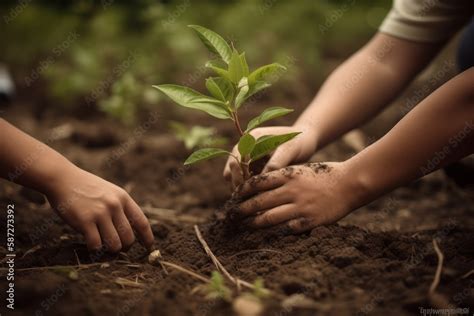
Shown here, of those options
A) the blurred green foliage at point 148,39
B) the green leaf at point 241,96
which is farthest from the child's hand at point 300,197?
the blurred green foliage at point 148,39

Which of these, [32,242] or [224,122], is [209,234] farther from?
[224,122]

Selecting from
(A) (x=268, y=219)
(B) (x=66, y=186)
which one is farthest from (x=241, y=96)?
(B) (x=66, y=186)

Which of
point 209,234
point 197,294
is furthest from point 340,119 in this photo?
point 197,294

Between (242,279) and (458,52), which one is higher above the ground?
(458,52)

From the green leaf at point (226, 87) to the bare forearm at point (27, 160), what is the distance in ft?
1.99

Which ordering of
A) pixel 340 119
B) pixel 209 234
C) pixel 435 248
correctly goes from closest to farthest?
pixel 435 248, pixel 209 234, pixel 340 119

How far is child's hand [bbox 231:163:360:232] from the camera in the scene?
188 centimetres

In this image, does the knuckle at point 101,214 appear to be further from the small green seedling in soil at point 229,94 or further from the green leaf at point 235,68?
the green leaf at point 235,68

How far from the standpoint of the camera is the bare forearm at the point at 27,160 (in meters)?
1.79

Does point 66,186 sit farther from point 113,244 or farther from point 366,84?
point 366,84

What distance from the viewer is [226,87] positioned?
187 centimetres

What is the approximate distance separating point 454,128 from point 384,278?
572 millimetres

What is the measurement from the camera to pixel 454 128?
69.6 inches

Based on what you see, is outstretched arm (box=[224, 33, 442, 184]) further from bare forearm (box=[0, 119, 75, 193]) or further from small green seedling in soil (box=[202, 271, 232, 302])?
bare forearm (box=[0, 119, 75, 193])
